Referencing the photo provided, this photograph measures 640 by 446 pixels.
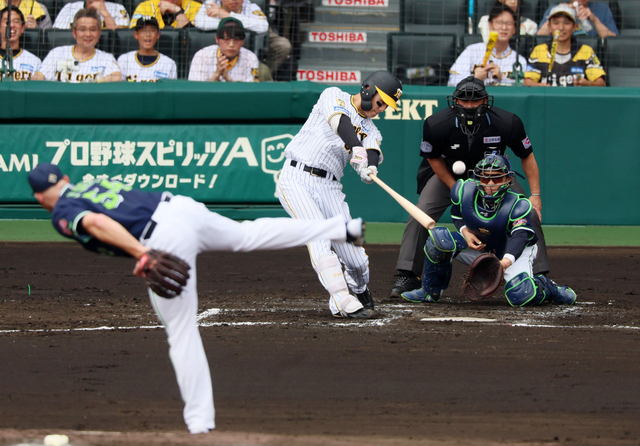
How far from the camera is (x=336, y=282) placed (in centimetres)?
564

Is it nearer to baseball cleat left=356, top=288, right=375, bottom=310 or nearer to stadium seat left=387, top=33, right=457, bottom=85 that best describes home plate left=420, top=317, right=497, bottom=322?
baseball cleat left=356, top=288, right=375, bottom=310

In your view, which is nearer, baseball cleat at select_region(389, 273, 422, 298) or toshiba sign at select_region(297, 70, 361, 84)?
baseball cleat at select_region(389, 273, 422, 298)

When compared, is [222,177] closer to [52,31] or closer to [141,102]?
[141,102]

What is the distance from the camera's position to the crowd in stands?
11.0 metres

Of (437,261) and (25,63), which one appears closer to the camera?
(437,261)

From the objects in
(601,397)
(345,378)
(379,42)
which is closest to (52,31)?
(379,42)

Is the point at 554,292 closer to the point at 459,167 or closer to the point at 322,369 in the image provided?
the point at 459,167

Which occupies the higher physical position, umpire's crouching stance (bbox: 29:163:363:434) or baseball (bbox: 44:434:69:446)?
umpire's crouching stance (bbox: 29:163:363:434)

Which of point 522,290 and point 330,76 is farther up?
point 330,76

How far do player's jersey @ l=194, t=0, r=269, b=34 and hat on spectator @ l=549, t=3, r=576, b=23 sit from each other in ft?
13.2

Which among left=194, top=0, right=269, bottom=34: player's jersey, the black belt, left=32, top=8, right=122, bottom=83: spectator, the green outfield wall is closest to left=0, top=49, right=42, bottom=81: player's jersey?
left=32, top=8, right=122, bottom=83: spectator

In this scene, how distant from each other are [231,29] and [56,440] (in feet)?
27.2

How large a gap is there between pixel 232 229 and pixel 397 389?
124 cm

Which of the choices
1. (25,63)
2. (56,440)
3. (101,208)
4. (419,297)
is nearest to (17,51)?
(25,63)
